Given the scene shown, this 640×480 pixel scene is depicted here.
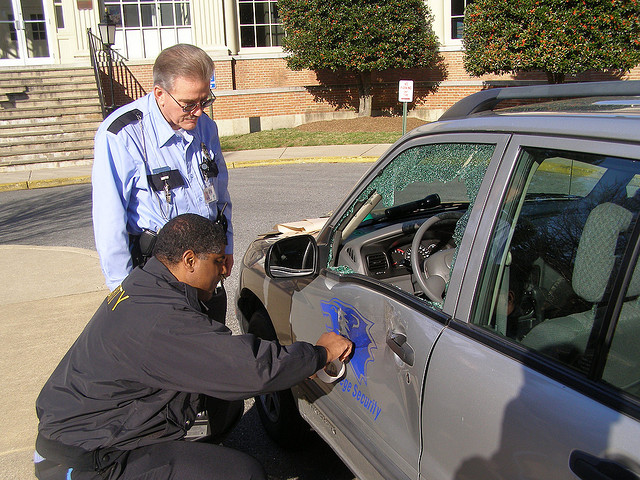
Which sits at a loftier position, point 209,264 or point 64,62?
point 64,62

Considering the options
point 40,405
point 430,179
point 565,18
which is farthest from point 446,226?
point 565,18

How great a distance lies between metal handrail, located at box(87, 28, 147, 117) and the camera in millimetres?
16469

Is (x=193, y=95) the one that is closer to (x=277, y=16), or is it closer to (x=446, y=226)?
(x=446, y=226)

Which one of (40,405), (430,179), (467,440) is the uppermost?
(430,179)

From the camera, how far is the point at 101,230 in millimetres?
2814

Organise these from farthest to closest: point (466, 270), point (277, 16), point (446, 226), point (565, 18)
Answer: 1. point (277, 16)
2. point (565, 18)
3. point (446, 226)
4. point (466, 270)

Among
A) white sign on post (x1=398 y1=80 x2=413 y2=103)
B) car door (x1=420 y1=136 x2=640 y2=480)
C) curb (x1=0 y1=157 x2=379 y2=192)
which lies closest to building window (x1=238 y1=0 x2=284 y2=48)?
curb (x1=0 y1=157 x2=379 y2=192)

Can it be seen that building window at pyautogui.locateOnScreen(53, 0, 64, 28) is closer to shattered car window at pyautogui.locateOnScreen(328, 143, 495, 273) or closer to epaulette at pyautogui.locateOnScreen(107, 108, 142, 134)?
epaulette at pyautogui.locateOnScreen(107, 108, 142, 134)

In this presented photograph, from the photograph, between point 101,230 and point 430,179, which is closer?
point 430,179

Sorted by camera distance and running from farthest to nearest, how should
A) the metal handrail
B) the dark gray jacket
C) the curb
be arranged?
the metal handrail, the curb, the dark gray jacket

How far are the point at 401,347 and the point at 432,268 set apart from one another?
2.29 feet

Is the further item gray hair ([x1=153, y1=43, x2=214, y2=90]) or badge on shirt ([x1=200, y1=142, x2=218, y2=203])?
badge on shirt ([x1=200, y1=142, x2=218, y2=203])

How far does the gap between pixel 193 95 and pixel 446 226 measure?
1.33 meters

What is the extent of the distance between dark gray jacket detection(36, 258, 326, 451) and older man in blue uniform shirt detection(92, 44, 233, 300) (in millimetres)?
680
